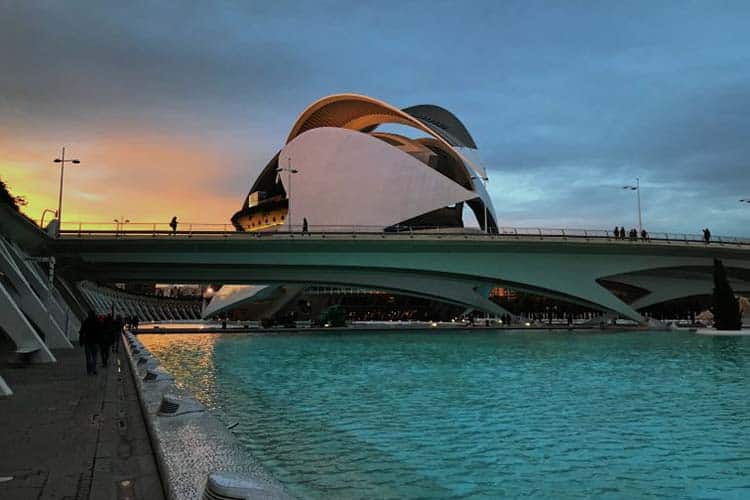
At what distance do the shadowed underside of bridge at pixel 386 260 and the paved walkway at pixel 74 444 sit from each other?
22.0 metres

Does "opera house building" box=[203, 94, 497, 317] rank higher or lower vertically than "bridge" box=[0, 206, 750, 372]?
higher

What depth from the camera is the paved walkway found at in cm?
431

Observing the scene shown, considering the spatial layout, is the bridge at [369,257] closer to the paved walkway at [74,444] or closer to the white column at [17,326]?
the white column at [17,326]

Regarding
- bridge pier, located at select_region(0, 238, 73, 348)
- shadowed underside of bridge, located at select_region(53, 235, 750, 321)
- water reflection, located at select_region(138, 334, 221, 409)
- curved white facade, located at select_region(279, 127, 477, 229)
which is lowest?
water reflection, located at select_region(138, 334, 221, 409)

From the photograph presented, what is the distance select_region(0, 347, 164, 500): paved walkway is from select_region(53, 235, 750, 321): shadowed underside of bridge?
2201 centimetres

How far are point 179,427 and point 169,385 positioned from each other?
3.65 metres

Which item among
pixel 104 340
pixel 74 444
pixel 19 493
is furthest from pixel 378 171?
pixel 19 493

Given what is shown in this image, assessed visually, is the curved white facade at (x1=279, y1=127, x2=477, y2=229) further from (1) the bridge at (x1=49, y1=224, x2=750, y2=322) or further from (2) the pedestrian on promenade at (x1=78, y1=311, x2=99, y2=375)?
(2) the pedestrian on promenade at (x1=78, y1=311, x2=99, y2=375)

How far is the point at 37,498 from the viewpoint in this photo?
4047 millimetres

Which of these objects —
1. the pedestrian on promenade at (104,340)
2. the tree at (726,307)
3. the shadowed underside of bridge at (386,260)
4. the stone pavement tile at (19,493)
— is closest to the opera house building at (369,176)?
the shadowed underside of bridge at (386,260)

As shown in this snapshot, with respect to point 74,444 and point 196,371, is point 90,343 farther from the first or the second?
point 74,444

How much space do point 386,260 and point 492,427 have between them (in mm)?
26178

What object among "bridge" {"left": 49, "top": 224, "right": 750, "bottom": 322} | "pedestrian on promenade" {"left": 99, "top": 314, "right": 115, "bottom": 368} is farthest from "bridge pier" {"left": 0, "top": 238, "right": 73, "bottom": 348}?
"bridge" {"left": 49, "top": 224, "right": 750, "bottom": 322}

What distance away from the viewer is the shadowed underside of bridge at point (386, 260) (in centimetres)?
3234
